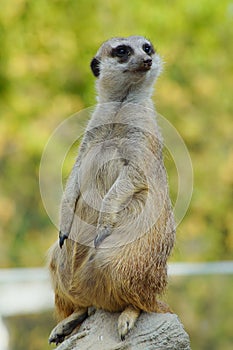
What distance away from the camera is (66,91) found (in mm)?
11641

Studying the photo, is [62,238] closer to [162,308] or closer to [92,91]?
[162,308]

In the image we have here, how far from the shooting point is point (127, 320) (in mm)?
3766

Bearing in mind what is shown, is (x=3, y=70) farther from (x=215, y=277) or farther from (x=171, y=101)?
(x=215, y=277)

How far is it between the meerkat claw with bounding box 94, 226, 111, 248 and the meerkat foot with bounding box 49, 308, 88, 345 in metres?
0.47

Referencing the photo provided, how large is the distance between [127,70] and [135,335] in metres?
1.33

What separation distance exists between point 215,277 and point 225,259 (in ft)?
19.9

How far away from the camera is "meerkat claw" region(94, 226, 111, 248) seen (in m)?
3.71

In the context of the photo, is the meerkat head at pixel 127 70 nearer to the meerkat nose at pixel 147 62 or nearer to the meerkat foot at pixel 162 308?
the meerkat nose at pixel 147 62

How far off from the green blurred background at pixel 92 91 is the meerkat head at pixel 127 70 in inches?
202

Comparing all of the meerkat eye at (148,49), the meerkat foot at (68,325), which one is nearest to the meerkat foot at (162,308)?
the meerkat foot at (68,325)

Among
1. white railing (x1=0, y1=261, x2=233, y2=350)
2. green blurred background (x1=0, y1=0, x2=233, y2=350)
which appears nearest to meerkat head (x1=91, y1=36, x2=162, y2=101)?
white railing (x1=0, y1=261, x2=233, y2=350)

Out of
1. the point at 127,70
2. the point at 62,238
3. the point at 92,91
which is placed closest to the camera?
the point at 62,238

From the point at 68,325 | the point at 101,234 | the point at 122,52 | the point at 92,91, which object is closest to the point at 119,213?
the point at 101,234

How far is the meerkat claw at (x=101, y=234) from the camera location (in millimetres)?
3714
